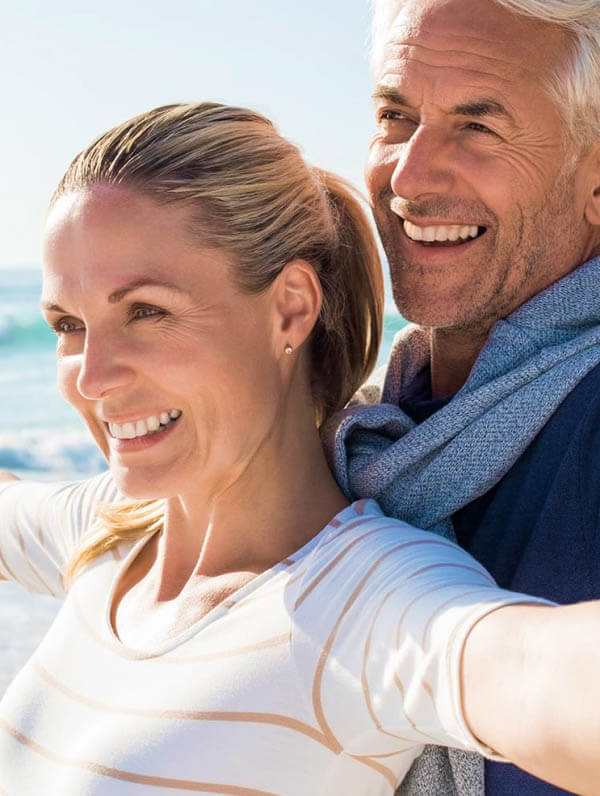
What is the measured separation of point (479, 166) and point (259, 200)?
1.66ft

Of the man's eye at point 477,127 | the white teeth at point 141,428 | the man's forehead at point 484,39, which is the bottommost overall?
the white teeth at point 141,428

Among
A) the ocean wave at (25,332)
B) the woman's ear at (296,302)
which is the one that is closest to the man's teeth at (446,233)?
the woman's ear at (296,302)

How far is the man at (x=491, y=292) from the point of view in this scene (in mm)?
2023

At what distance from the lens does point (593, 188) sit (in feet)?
7.97

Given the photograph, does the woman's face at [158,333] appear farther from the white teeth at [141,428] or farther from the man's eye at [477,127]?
the man's eye at [477,127]

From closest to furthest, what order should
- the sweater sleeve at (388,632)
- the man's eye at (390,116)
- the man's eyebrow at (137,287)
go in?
the sweater sleeve at (388,632) < the man's eyebrow at (137,287) < the man's eye at (390,116)

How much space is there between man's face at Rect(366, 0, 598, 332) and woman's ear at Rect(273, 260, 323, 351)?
0.36 m

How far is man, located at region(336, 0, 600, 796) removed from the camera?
2023mm

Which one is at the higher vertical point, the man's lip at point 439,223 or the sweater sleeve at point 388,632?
the man's lip at point 439,223

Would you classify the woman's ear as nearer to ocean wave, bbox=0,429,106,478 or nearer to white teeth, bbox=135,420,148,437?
white teeth, bbox=135,420,148,437

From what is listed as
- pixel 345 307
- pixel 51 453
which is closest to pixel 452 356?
pixel 345 307

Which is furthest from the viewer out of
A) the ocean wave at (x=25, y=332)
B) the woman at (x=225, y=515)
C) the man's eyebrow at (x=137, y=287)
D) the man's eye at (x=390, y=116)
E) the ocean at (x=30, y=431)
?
the ocean wave at (x=25, y=332)

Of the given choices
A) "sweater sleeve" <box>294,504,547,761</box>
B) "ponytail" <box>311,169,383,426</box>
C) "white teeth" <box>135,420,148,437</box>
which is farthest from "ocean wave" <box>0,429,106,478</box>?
"sweater sleeve" <box>294,504,547,761</box>

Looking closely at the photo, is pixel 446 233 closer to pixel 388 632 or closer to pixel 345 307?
pixel 345 307
